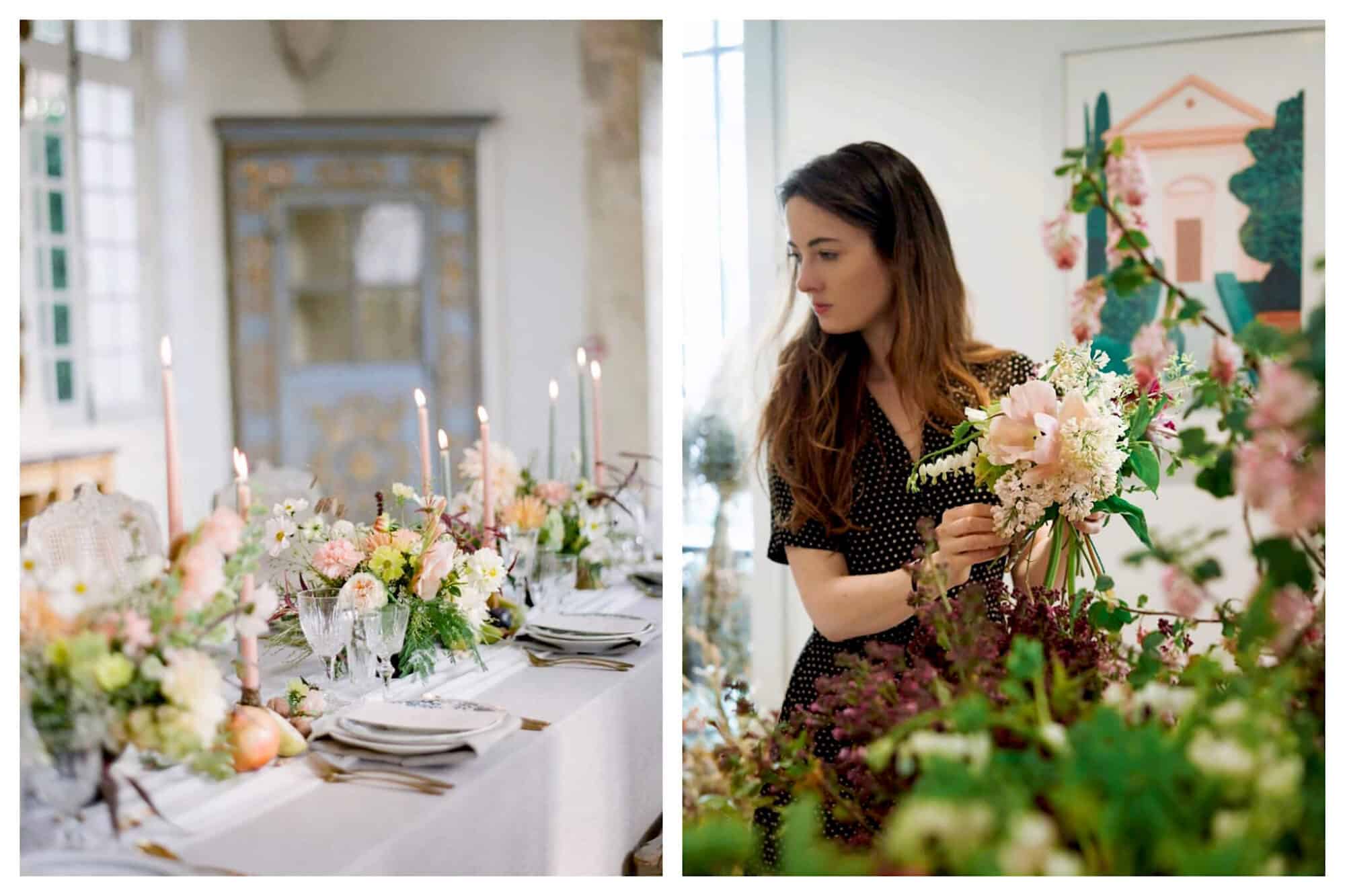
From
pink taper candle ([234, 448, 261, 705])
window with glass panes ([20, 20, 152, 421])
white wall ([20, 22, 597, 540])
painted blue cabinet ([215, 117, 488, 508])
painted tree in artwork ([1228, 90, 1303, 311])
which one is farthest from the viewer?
painted blue cabinet ([215, 117, 488, 508])

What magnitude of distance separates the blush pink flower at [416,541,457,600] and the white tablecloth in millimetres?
123

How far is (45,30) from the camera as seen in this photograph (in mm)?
4523

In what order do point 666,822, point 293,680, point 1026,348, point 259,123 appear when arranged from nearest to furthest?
point 666,822
point 293,680
point 1026,348
point 259,123

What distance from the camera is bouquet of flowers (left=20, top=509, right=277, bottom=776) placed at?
3.19ft

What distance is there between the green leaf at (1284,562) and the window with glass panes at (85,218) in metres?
4.79

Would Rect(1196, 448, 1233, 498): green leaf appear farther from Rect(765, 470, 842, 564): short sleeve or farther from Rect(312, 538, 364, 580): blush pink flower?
Rect(312, 538, 364, 580): blush pink flower

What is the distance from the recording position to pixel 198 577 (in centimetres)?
100

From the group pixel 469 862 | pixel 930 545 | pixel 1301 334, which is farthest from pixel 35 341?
pixel 1301 334

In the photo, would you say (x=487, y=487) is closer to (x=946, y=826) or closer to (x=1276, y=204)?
(x=946, y=826)

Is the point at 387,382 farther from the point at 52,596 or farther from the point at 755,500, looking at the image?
the point at 52,596

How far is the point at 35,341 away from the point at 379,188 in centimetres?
185

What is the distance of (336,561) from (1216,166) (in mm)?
1500

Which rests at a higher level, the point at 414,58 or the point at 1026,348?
the point at 414,58

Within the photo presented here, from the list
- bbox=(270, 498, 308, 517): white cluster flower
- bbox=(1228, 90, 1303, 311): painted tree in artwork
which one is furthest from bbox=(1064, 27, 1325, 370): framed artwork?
bbox=(270, 498, 308, 517): white cluster flower
